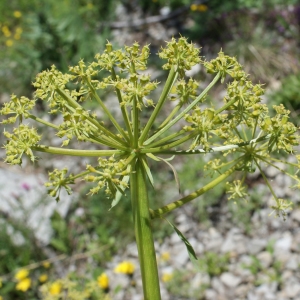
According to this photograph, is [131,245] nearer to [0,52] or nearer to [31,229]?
[31,229]

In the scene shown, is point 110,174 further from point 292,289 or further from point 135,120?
point 292,289

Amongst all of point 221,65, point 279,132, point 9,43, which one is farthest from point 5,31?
point 279,132

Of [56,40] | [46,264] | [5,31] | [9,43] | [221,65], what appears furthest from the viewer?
[5,31]

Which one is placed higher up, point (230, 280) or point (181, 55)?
point (230, 280)

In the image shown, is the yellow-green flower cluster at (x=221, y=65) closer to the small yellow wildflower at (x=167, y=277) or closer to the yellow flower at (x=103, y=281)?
the small yellow wildflower at (x=167, y=277)

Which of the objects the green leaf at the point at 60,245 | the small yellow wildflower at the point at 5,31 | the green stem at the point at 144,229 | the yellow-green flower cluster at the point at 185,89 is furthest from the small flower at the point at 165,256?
the small yellow wildflower at the point at 5,31

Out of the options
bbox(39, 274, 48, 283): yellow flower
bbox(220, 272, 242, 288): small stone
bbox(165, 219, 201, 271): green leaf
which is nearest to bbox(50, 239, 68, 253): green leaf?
bbox(39, 274, 48, 283): yellow flower

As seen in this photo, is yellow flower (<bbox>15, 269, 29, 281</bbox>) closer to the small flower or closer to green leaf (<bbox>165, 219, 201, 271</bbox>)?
the small flower

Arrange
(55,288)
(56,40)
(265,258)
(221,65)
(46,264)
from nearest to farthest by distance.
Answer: (221,65), (55,288), (265,258), (46,264), (56,40)
